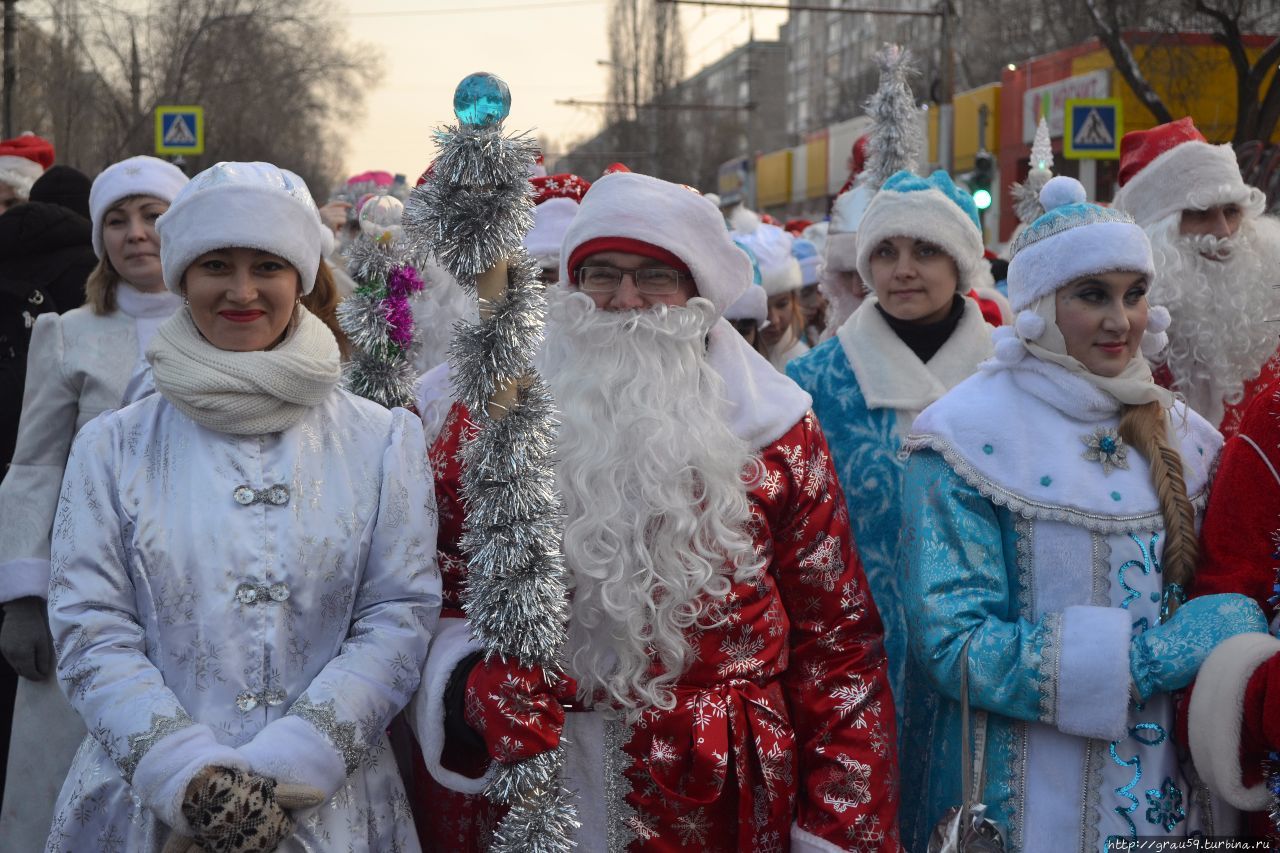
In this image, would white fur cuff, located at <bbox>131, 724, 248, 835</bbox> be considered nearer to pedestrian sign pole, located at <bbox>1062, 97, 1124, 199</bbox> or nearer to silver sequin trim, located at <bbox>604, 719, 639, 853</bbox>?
silver sequin trim, located at <bbox>604, 719, 639, 853</bbox>

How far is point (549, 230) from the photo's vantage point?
469 centimetres

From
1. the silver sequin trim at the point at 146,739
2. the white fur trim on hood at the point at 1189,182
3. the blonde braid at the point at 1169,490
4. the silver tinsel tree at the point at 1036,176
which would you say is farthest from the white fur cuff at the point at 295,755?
the white fur trim on hood at the point at 1189,182

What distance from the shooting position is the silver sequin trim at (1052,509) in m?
3.06

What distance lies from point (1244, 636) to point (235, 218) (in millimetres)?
2234

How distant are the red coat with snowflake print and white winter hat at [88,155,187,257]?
1999mm

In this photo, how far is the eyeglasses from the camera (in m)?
3.14

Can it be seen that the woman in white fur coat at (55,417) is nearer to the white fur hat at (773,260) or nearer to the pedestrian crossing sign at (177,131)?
the white fur hat at (773,260)

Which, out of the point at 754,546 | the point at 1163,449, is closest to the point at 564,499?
the point at 754,546

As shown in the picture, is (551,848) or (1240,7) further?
(1240,7)

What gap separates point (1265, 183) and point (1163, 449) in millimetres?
7384

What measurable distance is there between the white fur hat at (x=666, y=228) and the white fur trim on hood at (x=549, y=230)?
1418 mm

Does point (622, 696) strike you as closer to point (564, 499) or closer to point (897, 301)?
point (564, 499)

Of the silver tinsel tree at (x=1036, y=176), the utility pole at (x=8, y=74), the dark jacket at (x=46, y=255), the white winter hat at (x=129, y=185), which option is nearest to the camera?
the white winter hat at (x=129, y=185)

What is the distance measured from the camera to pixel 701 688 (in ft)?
9.68
